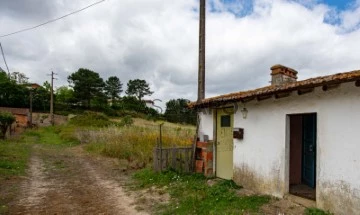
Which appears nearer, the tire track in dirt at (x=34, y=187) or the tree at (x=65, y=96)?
the tire track in dirt at (x=34, y=187)

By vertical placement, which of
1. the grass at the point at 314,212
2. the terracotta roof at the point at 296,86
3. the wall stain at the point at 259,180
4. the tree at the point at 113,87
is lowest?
the grass at the point at 314,212

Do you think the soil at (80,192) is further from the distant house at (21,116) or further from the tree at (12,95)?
the tree at (12,95)

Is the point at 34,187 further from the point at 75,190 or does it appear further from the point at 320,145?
the point at 320,145

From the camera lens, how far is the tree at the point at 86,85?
2189 inches

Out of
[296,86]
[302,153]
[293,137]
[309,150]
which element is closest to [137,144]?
[293,137]

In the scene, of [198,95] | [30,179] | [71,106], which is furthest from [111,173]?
[71,106]

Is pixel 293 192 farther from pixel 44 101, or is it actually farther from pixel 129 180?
pixel 44 101

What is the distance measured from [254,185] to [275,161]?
1038 millimetres

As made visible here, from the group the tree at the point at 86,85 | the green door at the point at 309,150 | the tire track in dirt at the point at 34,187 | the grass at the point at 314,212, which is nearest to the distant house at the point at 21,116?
the tree at the point at 86,85

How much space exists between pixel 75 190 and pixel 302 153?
6.31m

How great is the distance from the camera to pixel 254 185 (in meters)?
7.44

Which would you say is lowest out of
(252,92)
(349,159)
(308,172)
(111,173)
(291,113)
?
(111,173)

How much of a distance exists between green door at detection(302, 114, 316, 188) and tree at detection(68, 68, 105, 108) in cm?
5234

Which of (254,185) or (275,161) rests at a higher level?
(275,161)
